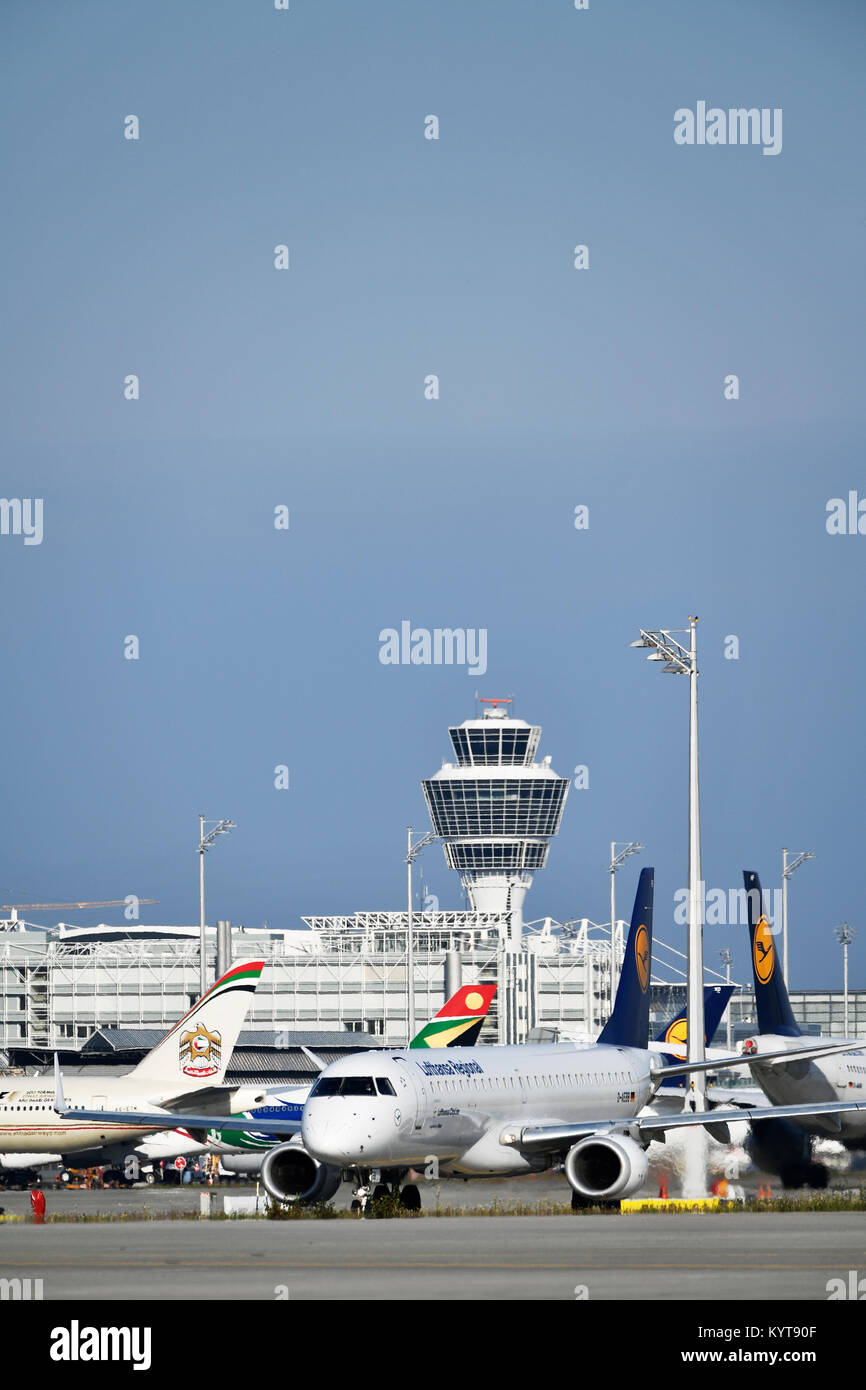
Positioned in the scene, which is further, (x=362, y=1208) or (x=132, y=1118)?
(x=132, y=1118)

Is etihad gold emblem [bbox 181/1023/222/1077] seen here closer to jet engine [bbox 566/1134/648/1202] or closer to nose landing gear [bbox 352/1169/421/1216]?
nose landing gear [bbox 352/1169/421/1216]

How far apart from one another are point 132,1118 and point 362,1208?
7.28 metres

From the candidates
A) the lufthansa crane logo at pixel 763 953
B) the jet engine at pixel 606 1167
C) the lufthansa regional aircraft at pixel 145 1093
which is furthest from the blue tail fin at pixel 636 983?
the lufthansa regional aircraft at pixel 145 1093

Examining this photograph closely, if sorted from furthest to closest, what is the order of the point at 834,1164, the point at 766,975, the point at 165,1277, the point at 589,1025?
the point at 589,1025 → the point at 766,975 → the point at 834,1164 → the point at 165,1277

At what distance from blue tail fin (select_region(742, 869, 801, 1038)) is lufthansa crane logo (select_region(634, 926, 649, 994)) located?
6767 mm

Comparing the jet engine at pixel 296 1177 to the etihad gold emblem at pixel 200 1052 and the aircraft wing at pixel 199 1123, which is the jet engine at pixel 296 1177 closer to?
the aircraft wing at pixel 199 1123

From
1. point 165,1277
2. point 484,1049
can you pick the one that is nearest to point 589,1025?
point 484,1049

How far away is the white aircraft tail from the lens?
6894 centimetres

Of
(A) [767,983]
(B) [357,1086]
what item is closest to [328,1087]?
(B) [357,1086]

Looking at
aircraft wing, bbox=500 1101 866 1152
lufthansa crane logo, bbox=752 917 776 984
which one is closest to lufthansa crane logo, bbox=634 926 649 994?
lufthansa crane logo, bbox=752 917 776 984

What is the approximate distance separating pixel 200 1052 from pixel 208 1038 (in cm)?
88

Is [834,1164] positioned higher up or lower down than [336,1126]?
lower down
